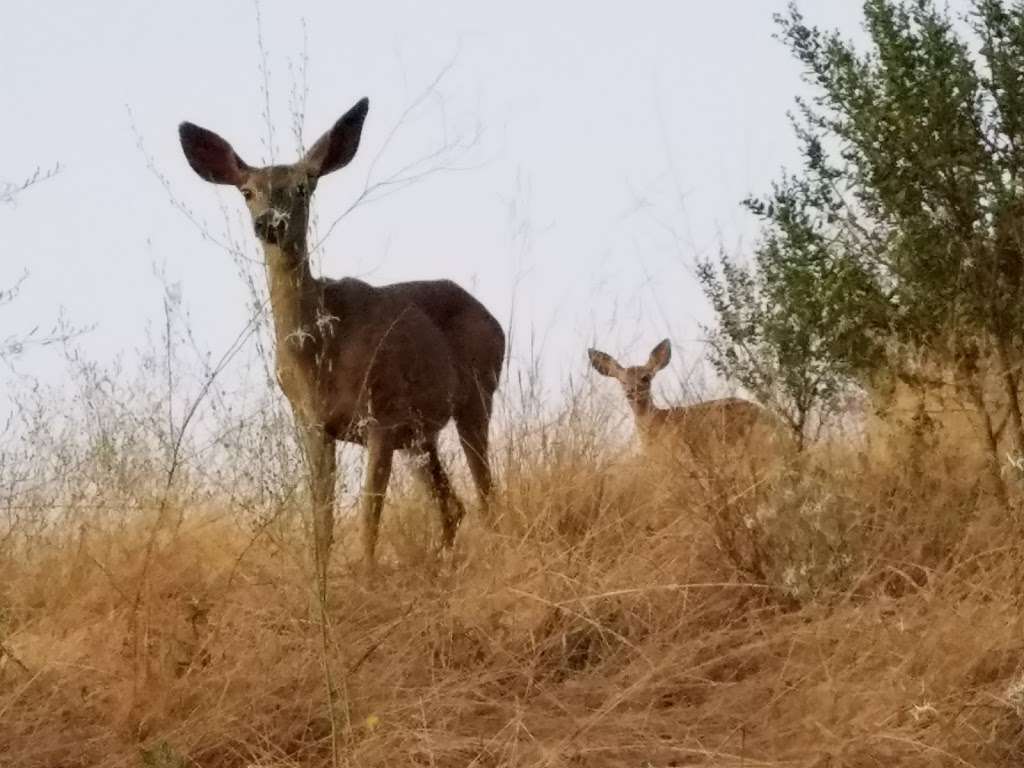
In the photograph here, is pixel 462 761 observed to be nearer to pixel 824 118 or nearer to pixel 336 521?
pixel 336 521

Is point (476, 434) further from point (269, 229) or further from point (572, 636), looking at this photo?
point (572, 636)

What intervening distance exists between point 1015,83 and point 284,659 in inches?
136

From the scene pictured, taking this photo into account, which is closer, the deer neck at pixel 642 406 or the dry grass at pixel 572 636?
the dry grass at pixel 572 636

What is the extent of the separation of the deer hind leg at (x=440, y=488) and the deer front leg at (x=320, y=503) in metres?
1.46

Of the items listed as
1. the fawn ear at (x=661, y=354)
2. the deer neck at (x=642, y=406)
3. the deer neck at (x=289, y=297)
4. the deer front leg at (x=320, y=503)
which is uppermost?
the fawn ear at (x=661, y=354)

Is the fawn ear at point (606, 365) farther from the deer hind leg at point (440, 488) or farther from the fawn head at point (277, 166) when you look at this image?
the fawn head at point (277, 166)

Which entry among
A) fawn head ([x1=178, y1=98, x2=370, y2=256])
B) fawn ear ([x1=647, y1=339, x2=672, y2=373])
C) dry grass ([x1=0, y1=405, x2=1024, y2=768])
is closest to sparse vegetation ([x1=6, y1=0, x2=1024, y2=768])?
dry grass ([x1=0, y1=405, x2=1024, y2=768])

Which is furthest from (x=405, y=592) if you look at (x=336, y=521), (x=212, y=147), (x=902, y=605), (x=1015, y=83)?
(x=1015, y=83)

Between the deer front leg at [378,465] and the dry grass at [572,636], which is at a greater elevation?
the deer front leg at [378,465]

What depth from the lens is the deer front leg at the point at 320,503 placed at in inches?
120

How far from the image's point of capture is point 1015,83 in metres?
5.11

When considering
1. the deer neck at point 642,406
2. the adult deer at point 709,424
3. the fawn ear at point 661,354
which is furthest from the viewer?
the fawn ear at point 661,354

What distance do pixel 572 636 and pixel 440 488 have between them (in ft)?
7.44

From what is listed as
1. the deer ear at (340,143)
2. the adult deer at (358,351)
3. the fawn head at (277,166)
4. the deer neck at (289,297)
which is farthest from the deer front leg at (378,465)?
the deer ear at (340,143)
